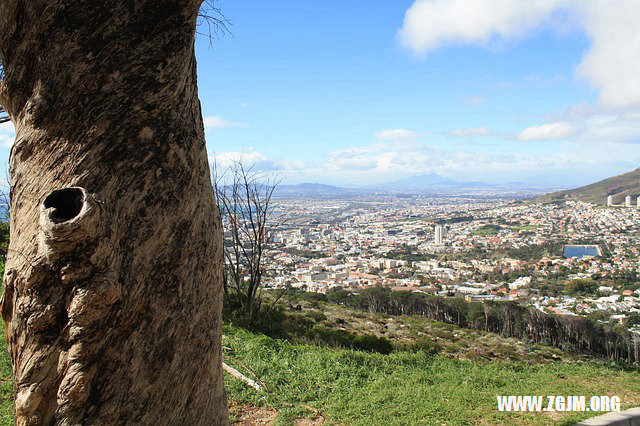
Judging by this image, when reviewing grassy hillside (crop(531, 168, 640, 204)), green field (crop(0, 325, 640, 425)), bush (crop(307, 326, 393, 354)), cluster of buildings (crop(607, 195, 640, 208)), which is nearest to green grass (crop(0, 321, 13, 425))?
green field (crop(0, 325, 640, 425))

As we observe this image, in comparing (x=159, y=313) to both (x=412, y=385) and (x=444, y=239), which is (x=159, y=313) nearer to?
(x=412, y=385)

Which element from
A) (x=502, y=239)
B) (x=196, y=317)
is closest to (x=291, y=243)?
(x=502, y=239)

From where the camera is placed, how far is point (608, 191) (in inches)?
2413

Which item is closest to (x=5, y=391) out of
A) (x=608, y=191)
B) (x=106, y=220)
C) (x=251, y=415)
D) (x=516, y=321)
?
(x=251, y=415)

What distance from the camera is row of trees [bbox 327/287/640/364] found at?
11.9 meters

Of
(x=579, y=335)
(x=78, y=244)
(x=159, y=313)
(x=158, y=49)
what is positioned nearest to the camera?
(x=78, y=244)

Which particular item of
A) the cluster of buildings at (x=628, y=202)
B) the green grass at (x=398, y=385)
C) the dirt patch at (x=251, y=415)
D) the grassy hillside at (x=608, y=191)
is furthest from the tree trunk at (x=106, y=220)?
the grassy hillside at (x=608, y=191)

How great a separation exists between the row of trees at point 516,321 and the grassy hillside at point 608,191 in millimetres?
52042

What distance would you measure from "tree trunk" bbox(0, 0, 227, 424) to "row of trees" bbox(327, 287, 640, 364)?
11196 mm

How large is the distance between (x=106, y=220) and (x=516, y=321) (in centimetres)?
1613

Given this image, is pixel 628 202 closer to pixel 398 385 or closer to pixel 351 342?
pixel 351 342

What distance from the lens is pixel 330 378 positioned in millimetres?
4672

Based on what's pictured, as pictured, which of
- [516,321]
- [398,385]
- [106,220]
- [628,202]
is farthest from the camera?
[628,202]

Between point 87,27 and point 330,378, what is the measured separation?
423 centimetres
